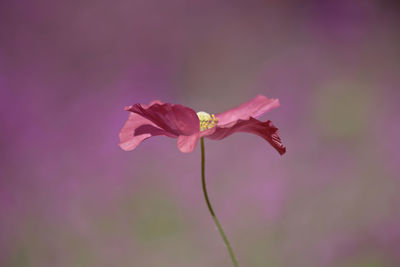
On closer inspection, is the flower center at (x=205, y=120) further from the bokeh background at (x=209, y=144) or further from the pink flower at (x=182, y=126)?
the bokeh background at (x=209, y=144)

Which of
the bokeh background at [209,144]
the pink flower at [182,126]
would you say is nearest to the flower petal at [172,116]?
the pink flower at [182,126]

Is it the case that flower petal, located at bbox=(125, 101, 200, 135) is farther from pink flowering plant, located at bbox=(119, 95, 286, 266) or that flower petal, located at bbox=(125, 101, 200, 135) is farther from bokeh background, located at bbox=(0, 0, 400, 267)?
bokeh background, located at bbox=(0, 0, 400, 267)

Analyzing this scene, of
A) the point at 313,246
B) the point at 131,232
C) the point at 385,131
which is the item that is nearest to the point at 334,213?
the point at 313,246

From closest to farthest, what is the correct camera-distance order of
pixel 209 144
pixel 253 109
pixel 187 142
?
pixel 187 142 < pixel 253 109 < pixel 209 144

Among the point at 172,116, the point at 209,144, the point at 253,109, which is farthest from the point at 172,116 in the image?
the point at 209,144

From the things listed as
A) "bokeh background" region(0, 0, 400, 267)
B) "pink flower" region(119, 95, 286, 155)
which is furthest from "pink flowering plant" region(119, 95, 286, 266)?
"bokeh background" region(0, 0, 400, 267)

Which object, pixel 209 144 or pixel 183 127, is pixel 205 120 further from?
pixel 209 144
